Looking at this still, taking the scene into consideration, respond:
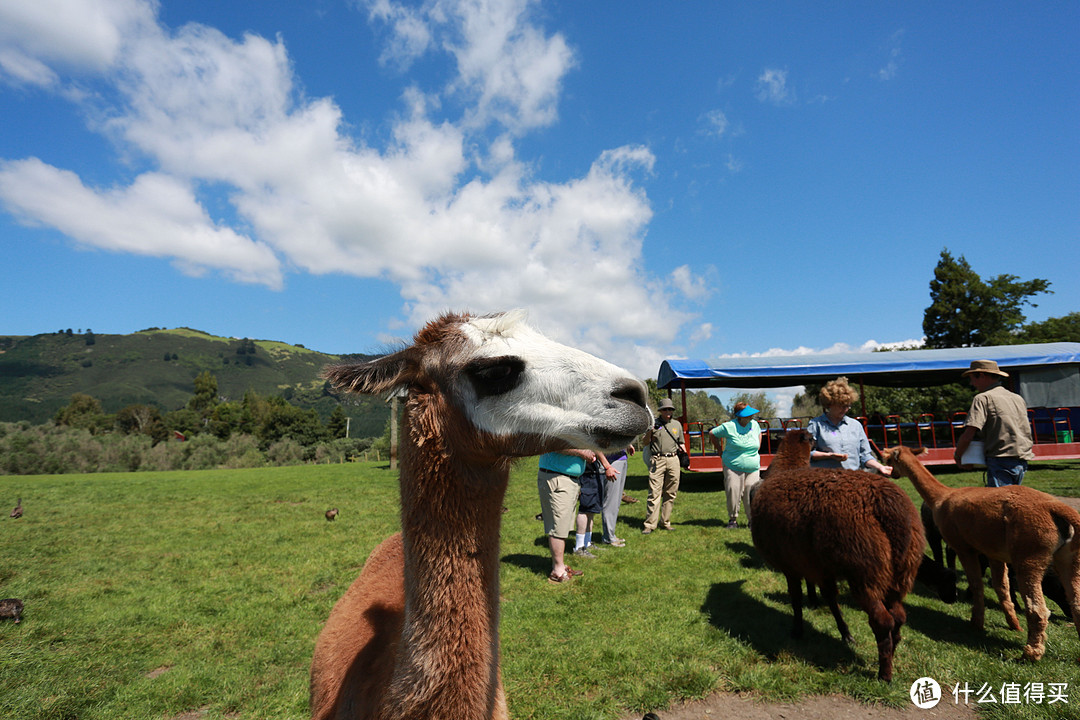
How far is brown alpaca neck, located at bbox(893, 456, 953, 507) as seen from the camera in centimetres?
505

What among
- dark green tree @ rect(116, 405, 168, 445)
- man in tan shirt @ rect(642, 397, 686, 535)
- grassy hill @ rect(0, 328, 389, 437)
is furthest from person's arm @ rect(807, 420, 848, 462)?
grassy hill @ rect(0, 328, 389, 437)

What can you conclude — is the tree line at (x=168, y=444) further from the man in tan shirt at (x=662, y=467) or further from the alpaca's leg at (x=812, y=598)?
the alpaca's leg at (x=812, y=598)

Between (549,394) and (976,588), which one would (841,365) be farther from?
(549,394)

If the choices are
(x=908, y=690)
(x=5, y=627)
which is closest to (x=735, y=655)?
(x=908, y=690)

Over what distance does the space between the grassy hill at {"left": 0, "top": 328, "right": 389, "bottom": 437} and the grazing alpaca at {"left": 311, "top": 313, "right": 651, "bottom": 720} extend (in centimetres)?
10103

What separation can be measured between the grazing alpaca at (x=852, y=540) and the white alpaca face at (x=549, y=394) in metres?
2.98

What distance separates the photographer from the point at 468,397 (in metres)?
1.94

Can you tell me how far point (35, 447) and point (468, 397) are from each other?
138 feet

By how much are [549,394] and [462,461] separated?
43cm

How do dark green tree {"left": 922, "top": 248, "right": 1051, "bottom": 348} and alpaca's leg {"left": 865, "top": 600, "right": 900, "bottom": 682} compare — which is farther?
dark green tree {"left": 922, "top": 248, "right": 1051, "bottom": 348}

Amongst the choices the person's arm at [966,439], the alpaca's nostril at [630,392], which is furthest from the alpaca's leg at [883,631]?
the alpaca's nostril at [630,392]

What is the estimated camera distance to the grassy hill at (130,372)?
13088cm

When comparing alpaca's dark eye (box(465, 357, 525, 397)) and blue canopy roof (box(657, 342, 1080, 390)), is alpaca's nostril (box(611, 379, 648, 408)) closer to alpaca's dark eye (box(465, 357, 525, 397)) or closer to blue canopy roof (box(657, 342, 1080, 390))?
alpaca's dark eye (box(465, 357, 525, 397))

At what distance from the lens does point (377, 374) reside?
199 cm
